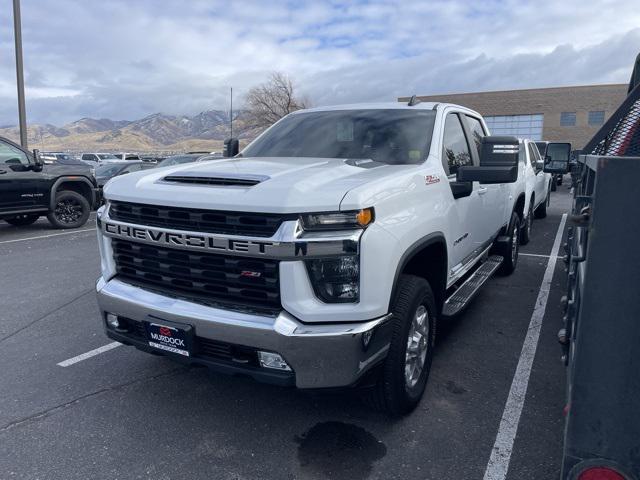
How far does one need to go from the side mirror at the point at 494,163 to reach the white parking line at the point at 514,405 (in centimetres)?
146

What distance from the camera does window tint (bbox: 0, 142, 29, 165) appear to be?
943 cm

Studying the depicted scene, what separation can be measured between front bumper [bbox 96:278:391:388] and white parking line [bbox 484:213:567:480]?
2.78ft

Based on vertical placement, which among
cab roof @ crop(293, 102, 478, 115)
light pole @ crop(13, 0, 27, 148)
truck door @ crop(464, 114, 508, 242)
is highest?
light pole @ crop(13, 0, 27, 148)

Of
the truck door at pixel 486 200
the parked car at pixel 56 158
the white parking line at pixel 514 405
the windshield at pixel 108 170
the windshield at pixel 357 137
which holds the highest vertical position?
the windshield at pixel 357 137

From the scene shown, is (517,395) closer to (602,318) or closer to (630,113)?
(630,113)

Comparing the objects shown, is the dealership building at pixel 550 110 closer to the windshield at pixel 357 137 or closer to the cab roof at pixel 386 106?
the cab roof at pixel 386 106

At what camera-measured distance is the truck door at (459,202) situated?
375 cm

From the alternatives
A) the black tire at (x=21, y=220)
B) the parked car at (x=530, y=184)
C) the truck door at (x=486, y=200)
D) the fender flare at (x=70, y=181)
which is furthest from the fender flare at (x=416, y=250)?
the black tire at (x=21, y=220)

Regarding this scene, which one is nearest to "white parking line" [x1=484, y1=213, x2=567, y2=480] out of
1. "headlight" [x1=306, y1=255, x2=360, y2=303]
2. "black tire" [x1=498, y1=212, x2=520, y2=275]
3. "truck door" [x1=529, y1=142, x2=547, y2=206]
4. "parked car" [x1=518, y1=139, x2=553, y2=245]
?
"black tire" [x1=498, y1=212, x2=520, y2=275]

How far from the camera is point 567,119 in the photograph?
51.4m

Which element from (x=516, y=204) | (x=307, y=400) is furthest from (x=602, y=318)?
(x=516, y=204)

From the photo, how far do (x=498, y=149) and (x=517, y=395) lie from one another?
5.72ft

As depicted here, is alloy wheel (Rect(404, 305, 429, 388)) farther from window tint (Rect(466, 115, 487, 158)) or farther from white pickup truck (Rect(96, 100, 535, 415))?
window tint (Rect(466, 115, 487, 158))

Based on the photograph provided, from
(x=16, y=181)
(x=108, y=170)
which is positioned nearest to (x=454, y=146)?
(x=16, y=181)
